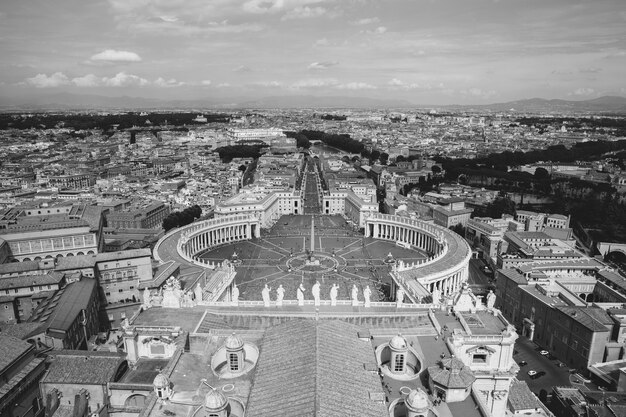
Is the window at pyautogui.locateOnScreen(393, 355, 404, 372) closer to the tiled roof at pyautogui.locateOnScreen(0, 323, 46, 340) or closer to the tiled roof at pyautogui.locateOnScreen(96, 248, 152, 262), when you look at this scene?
the tiled roof at pyautogui.locateOnScreen(0, 323, 46, 340)

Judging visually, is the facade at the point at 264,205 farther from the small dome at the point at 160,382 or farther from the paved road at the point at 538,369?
the small dome at the point at 160,382

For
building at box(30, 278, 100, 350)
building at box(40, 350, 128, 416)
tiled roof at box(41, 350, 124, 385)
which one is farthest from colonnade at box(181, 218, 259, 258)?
building at box(40, 350, 128, 416)

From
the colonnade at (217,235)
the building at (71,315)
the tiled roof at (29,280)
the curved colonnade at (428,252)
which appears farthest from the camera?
the colonnade at (217,235)

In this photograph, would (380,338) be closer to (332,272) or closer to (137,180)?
(332,272)

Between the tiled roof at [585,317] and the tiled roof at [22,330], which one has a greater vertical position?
the tiled roof at [22,330]

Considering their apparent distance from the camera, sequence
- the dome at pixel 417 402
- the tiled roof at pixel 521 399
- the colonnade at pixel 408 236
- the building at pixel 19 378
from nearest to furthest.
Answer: the dome at pixel 417 402 → the building at pixel 19 378 → the tiled roof at pixel 521 399 → the colonnade at pixel 408 236

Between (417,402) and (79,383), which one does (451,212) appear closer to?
(417,402)

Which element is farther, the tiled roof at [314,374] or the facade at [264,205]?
the facade at [264,205]

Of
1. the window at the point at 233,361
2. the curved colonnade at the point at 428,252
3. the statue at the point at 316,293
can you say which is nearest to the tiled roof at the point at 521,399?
the curved colonnade at the point at 428,252
